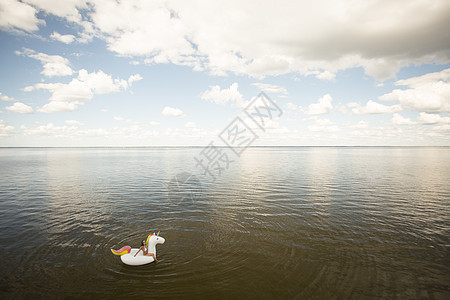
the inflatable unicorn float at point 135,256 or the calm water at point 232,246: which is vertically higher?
the inflatable unicorn float at point 135,256

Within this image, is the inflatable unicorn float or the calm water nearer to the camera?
the calm water

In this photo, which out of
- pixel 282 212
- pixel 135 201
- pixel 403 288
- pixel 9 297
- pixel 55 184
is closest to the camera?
pixel 9 297

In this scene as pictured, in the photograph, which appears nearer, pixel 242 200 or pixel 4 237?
pixel 4 237

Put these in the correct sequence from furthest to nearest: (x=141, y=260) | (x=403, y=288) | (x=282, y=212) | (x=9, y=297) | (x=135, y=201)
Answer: (x=135, y=201) < (x=282, y=212) < (x=141, y=260) < (x=403, y=288) < (x=9, y=297)

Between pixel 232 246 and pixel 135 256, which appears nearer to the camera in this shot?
pixel 135 256

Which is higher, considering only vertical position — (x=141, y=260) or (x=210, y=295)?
(x=141, y=260)

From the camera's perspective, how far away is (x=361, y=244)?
13.9 metres

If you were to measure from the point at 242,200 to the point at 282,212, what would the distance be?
5732mm

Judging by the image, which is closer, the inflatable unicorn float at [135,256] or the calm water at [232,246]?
the calm water at [232,246]

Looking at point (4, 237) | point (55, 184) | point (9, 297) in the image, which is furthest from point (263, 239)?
point (55, 184)

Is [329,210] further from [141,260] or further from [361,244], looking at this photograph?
[141,260]

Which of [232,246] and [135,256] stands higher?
[135,256]

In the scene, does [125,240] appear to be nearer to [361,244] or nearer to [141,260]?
[141,260]

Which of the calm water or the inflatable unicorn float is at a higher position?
the inflatable unicorn float
